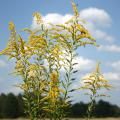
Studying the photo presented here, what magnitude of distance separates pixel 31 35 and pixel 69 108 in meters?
2.82

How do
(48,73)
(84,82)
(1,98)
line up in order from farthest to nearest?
(1,98) < (84,82) < (48,73)

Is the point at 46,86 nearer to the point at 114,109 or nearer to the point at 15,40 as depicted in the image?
the point at 15,40

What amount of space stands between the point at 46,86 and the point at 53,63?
816mm

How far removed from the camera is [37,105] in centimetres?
1359

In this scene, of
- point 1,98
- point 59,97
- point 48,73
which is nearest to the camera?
point 59,97

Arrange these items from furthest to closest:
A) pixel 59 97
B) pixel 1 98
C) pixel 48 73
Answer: pixel 1 98, pixel 48 73, pixel 59 97

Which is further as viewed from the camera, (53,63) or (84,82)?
(84,82)

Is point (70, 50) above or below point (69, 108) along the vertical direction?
above

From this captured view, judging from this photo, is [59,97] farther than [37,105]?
No

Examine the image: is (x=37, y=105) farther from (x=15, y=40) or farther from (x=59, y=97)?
(x=15, y=40)

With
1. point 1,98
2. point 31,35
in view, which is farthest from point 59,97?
point 1,98

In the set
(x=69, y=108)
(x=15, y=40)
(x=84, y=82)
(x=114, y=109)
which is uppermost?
(x=114, y=109)

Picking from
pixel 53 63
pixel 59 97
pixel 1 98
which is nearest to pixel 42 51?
pixel 53 63

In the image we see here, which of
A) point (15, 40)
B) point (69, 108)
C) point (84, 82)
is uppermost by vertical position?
point (15, 40)
